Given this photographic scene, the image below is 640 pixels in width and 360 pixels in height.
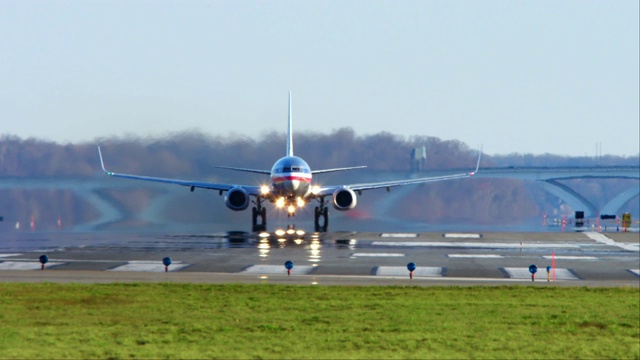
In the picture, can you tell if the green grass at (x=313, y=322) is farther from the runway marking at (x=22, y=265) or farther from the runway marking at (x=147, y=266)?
the runway marking at (x=22, y=265)

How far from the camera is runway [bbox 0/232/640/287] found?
102 ft

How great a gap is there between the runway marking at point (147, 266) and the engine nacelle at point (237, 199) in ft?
98.0

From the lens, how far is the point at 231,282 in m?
28.9

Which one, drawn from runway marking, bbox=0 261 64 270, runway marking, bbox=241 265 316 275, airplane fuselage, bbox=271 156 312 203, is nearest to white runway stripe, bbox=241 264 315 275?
runway marking, bbox=241 265 316 275

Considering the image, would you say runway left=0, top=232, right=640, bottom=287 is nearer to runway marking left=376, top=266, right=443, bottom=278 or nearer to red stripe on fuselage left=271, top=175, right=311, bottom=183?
runway marking left=376, top=266, right=443, bottom=278

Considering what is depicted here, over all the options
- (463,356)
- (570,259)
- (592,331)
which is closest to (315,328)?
(463,356)

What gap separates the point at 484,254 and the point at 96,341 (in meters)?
29.4

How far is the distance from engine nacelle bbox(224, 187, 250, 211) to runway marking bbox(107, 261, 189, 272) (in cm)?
2988

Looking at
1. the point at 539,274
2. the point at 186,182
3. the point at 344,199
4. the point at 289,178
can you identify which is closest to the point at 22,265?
the point at 539,274

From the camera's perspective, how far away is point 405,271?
34000 mm

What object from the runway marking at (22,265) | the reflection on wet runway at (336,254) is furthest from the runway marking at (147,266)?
the runway marking at (22,265)

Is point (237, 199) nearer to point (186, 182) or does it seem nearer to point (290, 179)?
point (290, 179)

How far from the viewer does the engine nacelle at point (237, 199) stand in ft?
220

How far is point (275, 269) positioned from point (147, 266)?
14.6 ft
